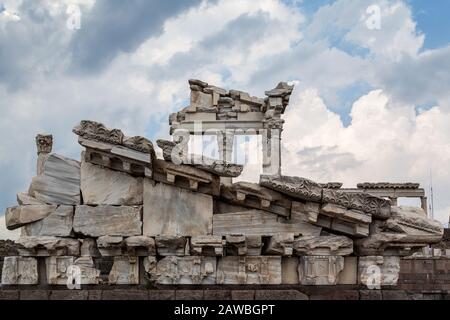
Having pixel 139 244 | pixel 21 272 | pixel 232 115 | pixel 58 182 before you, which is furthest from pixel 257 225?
pixel 232 115

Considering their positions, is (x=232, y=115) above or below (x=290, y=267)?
above

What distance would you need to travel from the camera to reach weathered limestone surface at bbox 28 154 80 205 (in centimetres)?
971

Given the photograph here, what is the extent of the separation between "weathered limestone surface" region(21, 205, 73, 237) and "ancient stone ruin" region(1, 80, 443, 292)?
0.6 inches

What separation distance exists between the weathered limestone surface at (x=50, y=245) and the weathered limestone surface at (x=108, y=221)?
0.24 meters

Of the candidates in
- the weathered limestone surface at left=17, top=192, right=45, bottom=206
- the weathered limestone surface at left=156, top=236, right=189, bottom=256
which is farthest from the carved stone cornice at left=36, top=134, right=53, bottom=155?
the weathered limestone surface at left=156, top=236, right=189, bottom=256

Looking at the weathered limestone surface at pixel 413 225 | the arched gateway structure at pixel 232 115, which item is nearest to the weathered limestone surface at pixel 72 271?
the weathered limestone surface at pixel 413 225

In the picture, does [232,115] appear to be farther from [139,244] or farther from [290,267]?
[139,244]

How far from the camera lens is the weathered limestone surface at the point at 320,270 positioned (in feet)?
30.9

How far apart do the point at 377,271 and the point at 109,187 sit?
4383 millimetres

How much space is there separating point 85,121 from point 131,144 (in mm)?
830

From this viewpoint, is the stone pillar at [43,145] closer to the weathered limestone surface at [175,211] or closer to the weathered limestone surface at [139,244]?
the weathered limestone surface at [175,211]

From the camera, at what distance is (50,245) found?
9469 millimetres

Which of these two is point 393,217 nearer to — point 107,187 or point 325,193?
point 325,193
